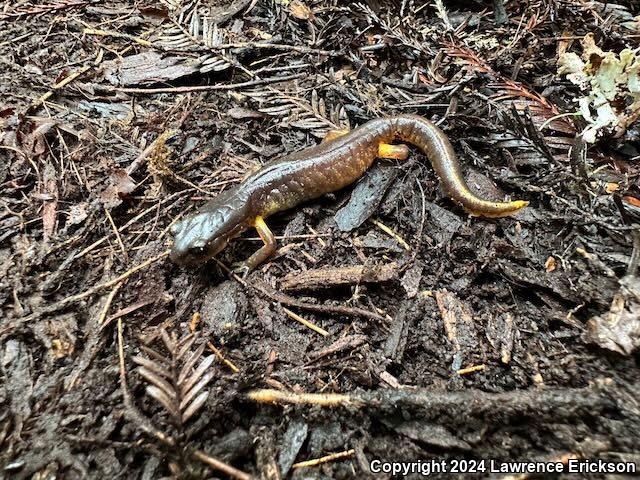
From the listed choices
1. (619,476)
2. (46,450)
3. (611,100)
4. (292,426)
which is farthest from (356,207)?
(46,450)

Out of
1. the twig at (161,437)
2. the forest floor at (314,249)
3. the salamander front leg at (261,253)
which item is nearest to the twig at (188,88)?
the forest floor at (314,249)

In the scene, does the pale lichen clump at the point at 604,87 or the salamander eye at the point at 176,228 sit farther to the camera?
the salamander eye at the point at 176,228

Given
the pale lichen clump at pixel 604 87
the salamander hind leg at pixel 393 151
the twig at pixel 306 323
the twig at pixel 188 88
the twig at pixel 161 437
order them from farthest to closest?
the twig at pixel 188 88 < the salamander hind leg at pixel 393 151 < the pale lichen clump at pixel 604 87 < the twig at pixel 306 323 < the twig at pixel 161 437

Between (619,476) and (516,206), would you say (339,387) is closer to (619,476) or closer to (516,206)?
(619,476)

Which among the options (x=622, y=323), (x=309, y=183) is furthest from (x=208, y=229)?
(x=622, y=323)

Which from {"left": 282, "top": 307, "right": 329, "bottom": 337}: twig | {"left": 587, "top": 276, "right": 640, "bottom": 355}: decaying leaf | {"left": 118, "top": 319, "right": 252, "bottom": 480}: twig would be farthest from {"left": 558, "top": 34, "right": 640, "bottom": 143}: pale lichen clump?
{"left": 118, "top": 319, "right": 252, "bottom": 480}: twig

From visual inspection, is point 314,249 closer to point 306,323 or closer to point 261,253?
point 261,253

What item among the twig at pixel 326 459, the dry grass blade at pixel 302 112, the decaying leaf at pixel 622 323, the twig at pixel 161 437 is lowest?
the twig at pixel 326 459

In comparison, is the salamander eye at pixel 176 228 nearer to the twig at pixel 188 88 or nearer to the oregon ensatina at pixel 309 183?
the oregon ensatina at pixel 309 183
